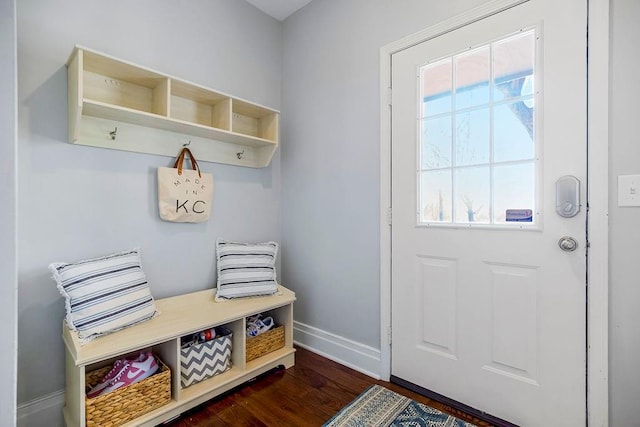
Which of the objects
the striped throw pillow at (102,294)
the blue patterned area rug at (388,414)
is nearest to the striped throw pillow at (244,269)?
the striped throw pillow at (102,294)

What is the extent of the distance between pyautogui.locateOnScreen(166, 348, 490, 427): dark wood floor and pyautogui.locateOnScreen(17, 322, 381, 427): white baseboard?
0.22 feet

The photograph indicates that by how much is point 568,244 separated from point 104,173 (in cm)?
227

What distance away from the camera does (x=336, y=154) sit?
2.16 metres

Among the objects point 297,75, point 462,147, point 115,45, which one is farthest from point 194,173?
point 462,147

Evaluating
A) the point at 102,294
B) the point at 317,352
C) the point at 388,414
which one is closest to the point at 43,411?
the point at 102,294

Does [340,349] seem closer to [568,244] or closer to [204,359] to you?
[204,359]

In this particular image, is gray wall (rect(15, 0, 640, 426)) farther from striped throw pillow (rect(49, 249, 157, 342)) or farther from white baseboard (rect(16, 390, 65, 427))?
striped throw pillow (rect(49, 249, 157, 342))

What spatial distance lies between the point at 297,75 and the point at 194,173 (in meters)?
1.16

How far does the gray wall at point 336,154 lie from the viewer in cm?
195

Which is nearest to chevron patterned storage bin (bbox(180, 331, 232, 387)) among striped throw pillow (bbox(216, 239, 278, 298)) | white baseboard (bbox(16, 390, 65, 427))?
striped throw pillow (bbox(216, 239, 278, 298))

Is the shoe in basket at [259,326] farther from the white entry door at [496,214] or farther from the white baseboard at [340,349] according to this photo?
the white entry door at [496,214]

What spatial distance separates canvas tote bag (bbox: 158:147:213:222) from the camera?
1792mm

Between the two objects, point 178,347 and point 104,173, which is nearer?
point 178,347

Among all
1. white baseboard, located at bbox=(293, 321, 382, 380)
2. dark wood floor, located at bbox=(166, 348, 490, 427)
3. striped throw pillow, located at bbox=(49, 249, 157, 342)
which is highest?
striped throw pillow, located at bbox=(49, 249, 157, 342)
